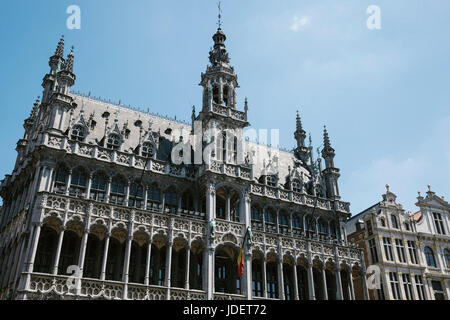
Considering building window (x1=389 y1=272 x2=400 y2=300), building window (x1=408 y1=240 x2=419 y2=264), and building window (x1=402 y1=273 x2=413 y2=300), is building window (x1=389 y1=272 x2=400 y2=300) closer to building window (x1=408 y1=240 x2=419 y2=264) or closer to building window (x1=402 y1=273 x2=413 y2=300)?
building window (x1=402 y1=273 x2=413 y2=300)

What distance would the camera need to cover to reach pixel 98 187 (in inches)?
1417

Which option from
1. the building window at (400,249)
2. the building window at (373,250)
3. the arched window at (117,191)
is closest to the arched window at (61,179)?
the arched window at (117,191)

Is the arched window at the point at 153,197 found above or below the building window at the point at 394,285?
above

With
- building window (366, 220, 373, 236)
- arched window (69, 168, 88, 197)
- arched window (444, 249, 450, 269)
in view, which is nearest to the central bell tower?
arched window (69, 168, 88, 197)

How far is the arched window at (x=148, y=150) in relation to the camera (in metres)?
39.6

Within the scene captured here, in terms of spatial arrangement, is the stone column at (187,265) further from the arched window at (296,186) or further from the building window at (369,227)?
the building window at (369,227)

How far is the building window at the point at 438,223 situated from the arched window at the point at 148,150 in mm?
35441

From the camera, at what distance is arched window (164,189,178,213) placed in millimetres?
38250

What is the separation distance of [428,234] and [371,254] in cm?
796

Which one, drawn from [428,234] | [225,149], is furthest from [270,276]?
[428,234]

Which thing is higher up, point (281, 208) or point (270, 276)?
point (281, 208)

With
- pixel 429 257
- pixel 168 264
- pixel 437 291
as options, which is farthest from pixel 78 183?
pixel 437 291
